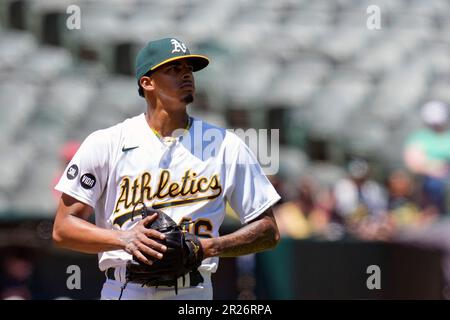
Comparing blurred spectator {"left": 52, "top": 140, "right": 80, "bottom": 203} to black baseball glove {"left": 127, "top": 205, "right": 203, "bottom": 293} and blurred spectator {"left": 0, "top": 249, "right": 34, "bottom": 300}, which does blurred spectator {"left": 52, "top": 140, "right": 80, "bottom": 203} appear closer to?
blurred spectator {"left": 0, "top": 249, "right": 34, "bottom": 300}

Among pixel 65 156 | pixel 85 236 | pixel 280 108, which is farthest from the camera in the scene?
pixel 280 108

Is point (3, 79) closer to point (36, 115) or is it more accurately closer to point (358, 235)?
point (36, 115)

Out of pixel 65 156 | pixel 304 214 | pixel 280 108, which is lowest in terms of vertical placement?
pixel 304 214

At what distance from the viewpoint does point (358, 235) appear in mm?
7602

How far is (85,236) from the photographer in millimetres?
3609

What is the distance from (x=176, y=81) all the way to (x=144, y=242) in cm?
65

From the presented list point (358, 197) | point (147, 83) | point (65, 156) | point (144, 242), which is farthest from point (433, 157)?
point (144, 242)

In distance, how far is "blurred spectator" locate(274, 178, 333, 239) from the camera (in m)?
7.87

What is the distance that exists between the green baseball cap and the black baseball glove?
1.79ft

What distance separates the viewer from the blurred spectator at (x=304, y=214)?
7871mm

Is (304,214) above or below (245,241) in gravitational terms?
above

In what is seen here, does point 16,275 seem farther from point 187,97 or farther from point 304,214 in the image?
point 187,97

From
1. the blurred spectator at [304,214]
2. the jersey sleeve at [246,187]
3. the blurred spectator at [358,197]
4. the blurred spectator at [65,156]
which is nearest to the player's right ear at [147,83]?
the jersey sleeve at [246,187]

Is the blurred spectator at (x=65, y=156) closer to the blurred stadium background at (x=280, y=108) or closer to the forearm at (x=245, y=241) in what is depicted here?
the blurred stadium background at (x=280, y=108)
